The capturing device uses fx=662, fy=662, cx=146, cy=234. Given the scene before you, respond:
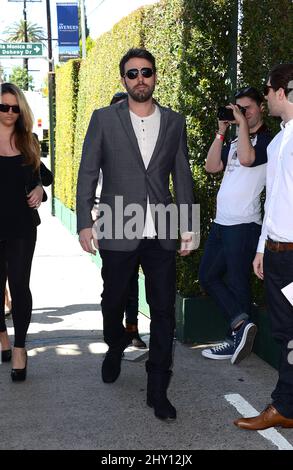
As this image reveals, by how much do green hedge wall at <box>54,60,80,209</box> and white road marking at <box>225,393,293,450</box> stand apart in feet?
27.1

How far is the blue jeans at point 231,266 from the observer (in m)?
4.89

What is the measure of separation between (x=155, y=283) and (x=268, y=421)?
104cm

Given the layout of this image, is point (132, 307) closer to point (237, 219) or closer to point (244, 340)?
point (244, 340)

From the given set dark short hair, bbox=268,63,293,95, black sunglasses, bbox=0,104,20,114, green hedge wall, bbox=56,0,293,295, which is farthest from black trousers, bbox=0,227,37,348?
dark short hair, bbox=268,63,293,95

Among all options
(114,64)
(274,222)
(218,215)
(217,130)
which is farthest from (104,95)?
(274,222)

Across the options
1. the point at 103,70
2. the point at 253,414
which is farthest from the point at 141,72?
the point at 103,70

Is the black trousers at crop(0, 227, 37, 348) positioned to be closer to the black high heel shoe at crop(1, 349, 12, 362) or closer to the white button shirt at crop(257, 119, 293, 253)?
the black high heel shoe at crop(1, 349, 12, 362)

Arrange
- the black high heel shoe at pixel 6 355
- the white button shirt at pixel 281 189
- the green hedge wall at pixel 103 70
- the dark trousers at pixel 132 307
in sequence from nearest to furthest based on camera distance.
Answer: the white button shirt at pixel 281 189 → the black high heel shoe at pixel 6 355 → the dark trousers at pixel 132 307 → the green hedge wall at pixel 103 70

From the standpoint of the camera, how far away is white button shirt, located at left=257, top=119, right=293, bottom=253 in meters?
3.53

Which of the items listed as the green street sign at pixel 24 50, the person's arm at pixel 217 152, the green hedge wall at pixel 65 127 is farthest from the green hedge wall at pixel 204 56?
the green street sign at pixel 24 50

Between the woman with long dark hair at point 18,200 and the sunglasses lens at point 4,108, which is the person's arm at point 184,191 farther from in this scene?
the sunglasses lens at point 4,108

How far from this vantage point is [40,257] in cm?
986

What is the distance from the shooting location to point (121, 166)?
402 centimetres

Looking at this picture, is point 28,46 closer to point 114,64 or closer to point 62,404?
point 114,64
